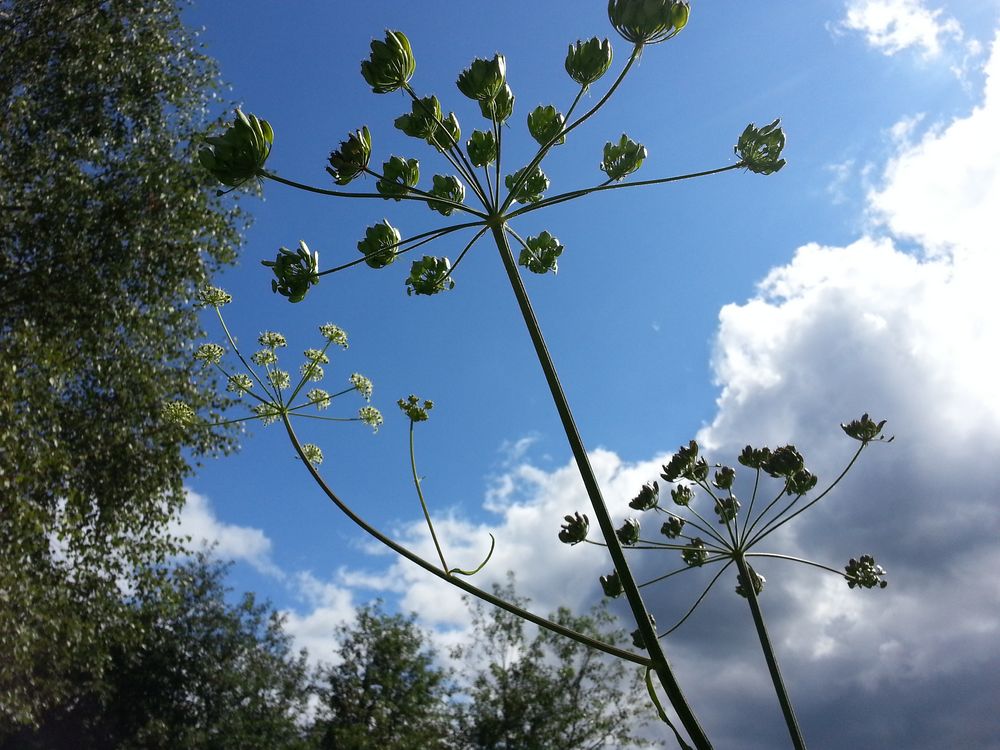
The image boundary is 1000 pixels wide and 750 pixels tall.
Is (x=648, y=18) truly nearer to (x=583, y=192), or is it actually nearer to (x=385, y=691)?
(x=583, y=192)

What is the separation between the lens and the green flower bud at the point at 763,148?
172 cm

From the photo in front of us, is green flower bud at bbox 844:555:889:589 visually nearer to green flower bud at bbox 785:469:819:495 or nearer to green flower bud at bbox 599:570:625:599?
green flower bud at bbox 785:469:819:495

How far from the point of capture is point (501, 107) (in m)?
1.62

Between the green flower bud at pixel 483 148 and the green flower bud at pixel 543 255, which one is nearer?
the green flower bud at pixel 483 148

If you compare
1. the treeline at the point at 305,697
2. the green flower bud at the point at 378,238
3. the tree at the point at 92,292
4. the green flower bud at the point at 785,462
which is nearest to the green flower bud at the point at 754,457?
the green flower bud at the point at 785,462

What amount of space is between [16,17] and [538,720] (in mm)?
28206

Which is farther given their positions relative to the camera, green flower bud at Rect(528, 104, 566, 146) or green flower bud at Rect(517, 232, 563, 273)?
green flower bud at Rect(517, 232, 563, 273)

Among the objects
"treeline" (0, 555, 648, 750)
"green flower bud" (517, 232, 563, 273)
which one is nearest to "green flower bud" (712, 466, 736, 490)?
"green flower bud" (517, 232, 563, 273)

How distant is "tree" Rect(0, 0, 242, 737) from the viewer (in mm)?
12016

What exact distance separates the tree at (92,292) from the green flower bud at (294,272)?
11.0 meters

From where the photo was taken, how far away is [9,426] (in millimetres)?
10422

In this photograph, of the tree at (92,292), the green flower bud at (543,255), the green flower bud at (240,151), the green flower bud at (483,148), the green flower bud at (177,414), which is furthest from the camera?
the tree at (92,292)

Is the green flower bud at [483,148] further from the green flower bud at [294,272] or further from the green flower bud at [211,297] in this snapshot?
the green flower bud at [211,297]

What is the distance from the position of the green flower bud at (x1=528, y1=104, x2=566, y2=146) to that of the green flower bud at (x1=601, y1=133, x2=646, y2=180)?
0.60 ft
